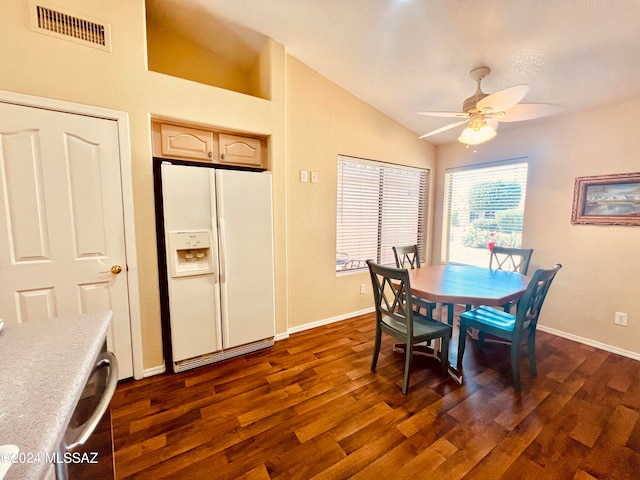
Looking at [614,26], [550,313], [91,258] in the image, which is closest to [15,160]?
[91,258]

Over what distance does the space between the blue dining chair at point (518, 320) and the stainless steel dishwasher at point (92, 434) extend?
228 centimetres

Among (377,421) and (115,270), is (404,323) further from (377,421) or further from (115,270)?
(115,270)

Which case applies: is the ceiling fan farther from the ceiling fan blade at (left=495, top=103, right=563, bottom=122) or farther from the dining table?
the dining table

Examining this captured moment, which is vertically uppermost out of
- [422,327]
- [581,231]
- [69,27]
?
[69,27]

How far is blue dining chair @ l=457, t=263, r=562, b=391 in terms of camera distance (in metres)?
1.86

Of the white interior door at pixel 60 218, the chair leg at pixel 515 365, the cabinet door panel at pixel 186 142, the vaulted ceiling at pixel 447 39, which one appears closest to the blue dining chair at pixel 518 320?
the chair leg at pixel 515 365

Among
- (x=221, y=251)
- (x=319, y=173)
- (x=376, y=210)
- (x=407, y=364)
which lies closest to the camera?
(x=407, y=364)

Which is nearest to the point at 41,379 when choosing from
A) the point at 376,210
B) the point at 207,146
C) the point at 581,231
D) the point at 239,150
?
the point at 207,146

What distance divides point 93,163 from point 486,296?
2.91m

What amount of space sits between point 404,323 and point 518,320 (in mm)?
824

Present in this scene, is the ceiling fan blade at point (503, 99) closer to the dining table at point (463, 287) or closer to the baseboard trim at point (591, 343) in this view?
the dining table at point (463, 287)

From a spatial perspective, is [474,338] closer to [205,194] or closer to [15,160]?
[205,194]

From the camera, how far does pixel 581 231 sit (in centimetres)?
268

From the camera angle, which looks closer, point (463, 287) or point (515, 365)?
point (515, 365)
